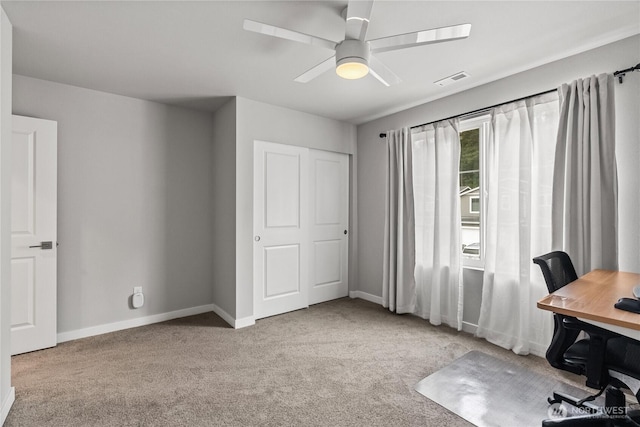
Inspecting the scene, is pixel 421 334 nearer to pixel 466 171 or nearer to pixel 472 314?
pixel 472 314

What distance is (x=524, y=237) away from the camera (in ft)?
9.24

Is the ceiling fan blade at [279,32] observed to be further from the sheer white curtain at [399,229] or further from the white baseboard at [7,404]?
the white baseboard at [7,404]

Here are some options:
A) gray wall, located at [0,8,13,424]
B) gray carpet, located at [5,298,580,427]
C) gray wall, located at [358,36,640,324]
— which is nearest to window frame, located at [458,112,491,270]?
gray wall, located at [358,36,640,324]

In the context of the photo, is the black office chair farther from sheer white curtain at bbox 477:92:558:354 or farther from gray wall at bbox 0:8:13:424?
gray wall at bbox 0:8:13:424

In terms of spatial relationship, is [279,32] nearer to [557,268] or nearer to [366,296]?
[557,268]

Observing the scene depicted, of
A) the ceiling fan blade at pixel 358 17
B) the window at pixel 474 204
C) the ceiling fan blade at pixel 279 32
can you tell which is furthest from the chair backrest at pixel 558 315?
the ceiling fan blade at pixel 279 32

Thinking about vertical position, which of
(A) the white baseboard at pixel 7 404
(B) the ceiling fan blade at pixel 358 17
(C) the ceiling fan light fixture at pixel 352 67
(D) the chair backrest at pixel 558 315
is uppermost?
(B) the ceiling fan blade at pixel 358 17

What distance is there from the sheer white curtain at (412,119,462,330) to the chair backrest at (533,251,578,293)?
1219 mm

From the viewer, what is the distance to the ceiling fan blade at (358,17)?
5.54ft

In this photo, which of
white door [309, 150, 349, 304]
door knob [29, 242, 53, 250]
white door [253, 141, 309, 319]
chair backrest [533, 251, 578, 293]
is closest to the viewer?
chair backrest [533, 251, 578, 293]

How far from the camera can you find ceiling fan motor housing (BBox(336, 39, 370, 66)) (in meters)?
1.99

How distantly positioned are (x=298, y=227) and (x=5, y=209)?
2.69m

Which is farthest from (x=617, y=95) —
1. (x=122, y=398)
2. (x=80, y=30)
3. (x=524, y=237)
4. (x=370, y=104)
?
(x=122, y=398)

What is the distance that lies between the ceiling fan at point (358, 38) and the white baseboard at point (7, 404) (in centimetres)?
267
